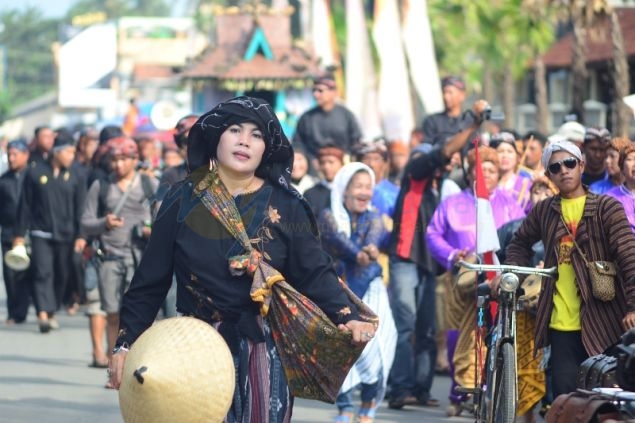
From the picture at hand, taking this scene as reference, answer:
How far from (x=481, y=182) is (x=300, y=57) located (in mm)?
23601

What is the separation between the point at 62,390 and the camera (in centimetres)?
1312

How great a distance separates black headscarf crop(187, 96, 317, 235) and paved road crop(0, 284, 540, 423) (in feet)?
15.0

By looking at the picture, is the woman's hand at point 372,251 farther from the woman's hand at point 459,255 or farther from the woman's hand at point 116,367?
the woman's hand at point 116,367

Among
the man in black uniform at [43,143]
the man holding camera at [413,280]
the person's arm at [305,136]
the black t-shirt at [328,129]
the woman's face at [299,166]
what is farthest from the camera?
the man in black uniform at [43,143]

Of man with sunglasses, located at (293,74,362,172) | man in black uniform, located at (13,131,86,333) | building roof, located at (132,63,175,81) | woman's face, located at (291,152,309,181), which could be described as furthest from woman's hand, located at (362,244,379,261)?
building roof, located at (132,63,175,81)

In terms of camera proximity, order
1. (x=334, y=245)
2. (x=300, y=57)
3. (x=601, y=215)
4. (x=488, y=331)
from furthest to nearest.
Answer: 1. (x=300, y=57)
2. (x=334, y=245)
3. (x=488, y=331)
4. (x=601, y=215)

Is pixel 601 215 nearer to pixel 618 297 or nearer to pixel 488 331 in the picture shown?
pixel 618 297

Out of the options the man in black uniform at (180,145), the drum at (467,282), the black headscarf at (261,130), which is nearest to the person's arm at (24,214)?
the man in black uniform at (180,145)

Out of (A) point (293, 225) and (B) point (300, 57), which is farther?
(B) point (300, 57)

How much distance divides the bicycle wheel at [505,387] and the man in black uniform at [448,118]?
5.30 m

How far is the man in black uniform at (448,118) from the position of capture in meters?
14.6

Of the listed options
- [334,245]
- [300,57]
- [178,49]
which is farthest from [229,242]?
[178,49]

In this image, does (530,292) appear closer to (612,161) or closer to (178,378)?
(612,161)

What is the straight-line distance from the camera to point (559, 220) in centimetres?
937
